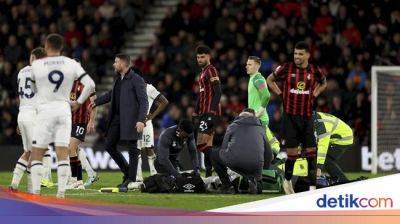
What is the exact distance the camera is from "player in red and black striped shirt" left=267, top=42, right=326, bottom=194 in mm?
15750

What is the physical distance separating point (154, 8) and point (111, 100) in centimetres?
1365

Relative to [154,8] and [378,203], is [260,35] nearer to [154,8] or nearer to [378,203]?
[154,8]

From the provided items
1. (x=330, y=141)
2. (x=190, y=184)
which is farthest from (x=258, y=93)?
(x=190, y=184)

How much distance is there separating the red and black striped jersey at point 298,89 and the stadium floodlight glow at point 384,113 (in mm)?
8092

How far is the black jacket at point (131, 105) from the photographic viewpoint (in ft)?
55.0

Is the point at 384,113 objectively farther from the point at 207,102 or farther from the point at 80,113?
the point at 80,113

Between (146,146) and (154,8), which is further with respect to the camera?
(154,8)

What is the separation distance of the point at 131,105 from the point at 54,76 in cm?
291

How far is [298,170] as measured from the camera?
55.9 feet

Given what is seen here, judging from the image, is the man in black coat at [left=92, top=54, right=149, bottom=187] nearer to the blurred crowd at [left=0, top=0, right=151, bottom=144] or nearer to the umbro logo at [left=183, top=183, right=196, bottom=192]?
the umbro logo at [left=183, top=183, right=196, bottom=192]

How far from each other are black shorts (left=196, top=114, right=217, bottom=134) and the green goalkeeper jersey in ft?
2.82

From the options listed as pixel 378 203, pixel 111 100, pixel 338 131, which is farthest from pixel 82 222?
pixel 338 131

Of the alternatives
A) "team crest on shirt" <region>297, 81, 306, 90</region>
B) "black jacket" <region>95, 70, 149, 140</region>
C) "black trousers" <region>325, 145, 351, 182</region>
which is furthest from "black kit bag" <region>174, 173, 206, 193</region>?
"black trousers" <region>325, 145, 351, 182</region>

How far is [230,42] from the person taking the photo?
1043 inches
